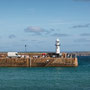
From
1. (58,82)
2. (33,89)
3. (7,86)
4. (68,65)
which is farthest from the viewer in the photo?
(68,65)

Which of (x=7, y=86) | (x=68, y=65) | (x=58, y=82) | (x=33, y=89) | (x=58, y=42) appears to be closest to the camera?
(x=33, y=89)

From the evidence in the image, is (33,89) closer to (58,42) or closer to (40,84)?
(40,84)

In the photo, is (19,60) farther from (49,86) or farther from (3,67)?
(49,86)

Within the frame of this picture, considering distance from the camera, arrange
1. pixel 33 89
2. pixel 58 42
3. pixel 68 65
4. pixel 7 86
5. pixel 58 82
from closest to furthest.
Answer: pixel 33 89 < pixel 7 86 < pixel 58 82 < pixel 68 65 < pixel 58 42

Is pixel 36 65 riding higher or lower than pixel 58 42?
lower

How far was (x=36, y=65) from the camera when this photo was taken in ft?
311

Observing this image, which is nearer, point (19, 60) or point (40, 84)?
point (40, 84)

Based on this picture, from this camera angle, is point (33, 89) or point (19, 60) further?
point (19, 60)

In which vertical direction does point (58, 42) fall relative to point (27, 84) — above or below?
above

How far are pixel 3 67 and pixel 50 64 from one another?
13.2 meters

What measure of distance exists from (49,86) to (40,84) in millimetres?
2929

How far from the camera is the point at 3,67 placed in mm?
95125

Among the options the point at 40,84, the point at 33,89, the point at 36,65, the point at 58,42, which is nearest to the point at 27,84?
the point at 40,84

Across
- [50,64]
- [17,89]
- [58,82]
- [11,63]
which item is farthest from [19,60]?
[17,89]
